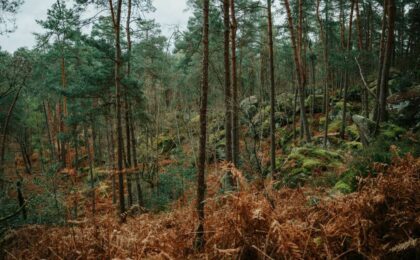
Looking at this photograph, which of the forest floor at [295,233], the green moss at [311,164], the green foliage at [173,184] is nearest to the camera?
the forest floor at [295,233]

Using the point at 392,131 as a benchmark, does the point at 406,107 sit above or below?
above

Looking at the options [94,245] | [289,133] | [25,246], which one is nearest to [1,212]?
[25,246]

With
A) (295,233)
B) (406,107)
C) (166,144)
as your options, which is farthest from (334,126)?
(295,233)

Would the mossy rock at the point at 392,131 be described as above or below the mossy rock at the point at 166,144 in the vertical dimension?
above

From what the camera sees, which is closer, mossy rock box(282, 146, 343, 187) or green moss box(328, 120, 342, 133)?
mossy rock box(282, 146, 343, 187)

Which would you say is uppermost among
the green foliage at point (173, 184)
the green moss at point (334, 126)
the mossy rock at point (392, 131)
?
the mossy rock at point (392, 131)

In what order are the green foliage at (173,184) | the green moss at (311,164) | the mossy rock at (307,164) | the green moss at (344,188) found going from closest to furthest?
the green moss at (344,188)
the mossy rock at (307,164)
the green moss at (311,164)
the green foliage at (173,184)

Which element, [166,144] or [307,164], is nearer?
[307,164]

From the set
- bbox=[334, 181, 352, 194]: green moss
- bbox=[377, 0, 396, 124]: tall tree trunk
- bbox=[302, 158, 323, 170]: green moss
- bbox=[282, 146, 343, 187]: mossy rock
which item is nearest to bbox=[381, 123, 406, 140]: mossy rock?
bbox=[377, 0, 396, 124]: tall tree trunk

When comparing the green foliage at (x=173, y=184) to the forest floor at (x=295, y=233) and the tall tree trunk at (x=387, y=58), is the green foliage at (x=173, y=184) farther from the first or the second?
the forest floor at (x=295, y=233)

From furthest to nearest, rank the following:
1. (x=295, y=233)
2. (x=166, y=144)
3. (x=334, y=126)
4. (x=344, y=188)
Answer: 1. (x=166, y=144)
2. (x=334, y=126)
3. (x=344, y=188)
4. (x=295, y=233)

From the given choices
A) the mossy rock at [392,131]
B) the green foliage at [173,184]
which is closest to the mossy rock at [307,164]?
the mossy rock at [392,131]

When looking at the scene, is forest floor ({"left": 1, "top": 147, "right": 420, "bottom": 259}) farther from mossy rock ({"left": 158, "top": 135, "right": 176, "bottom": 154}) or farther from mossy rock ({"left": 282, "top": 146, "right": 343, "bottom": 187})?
mossy rock ({"left": 158, "top": 135, "right": 176, "bottom": 154})

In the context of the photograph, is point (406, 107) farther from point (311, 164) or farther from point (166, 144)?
point (166, 144)
